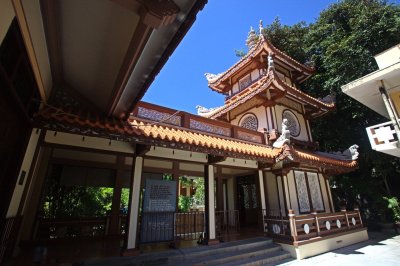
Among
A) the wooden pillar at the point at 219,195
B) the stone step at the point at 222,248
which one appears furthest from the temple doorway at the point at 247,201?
the stone step at the point at 222,248

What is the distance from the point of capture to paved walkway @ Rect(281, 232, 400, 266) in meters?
6.57

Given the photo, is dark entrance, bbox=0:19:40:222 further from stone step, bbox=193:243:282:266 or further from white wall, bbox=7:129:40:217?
stone step, bbox=193:243:282:266

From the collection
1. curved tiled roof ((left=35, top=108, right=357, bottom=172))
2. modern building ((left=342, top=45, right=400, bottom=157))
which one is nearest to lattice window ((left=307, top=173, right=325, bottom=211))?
curved tiled roof ((left=35, top=108, right=357, bottom=172))

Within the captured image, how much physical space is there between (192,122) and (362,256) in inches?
284

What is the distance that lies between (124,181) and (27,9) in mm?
7064

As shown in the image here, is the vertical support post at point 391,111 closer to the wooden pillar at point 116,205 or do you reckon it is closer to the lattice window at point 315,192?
the lattice window at point 315,192

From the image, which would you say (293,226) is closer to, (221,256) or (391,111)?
(221,256)

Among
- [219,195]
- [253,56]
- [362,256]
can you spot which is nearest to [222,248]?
[219,195]

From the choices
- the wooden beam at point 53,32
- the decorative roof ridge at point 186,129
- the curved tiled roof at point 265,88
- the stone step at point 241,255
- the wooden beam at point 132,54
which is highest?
the curved tiled roof at point 265,88

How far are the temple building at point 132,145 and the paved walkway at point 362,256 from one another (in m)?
0.42

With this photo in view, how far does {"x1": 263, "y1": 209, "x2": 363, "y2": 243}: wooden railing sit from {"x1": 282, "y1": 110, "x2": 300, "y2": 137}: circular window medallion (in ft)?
13.4

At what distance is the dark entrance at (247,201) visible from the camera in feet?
34.2

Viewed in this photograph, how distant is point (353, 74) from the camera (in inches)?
548

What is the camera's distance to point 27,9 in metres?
2.98
